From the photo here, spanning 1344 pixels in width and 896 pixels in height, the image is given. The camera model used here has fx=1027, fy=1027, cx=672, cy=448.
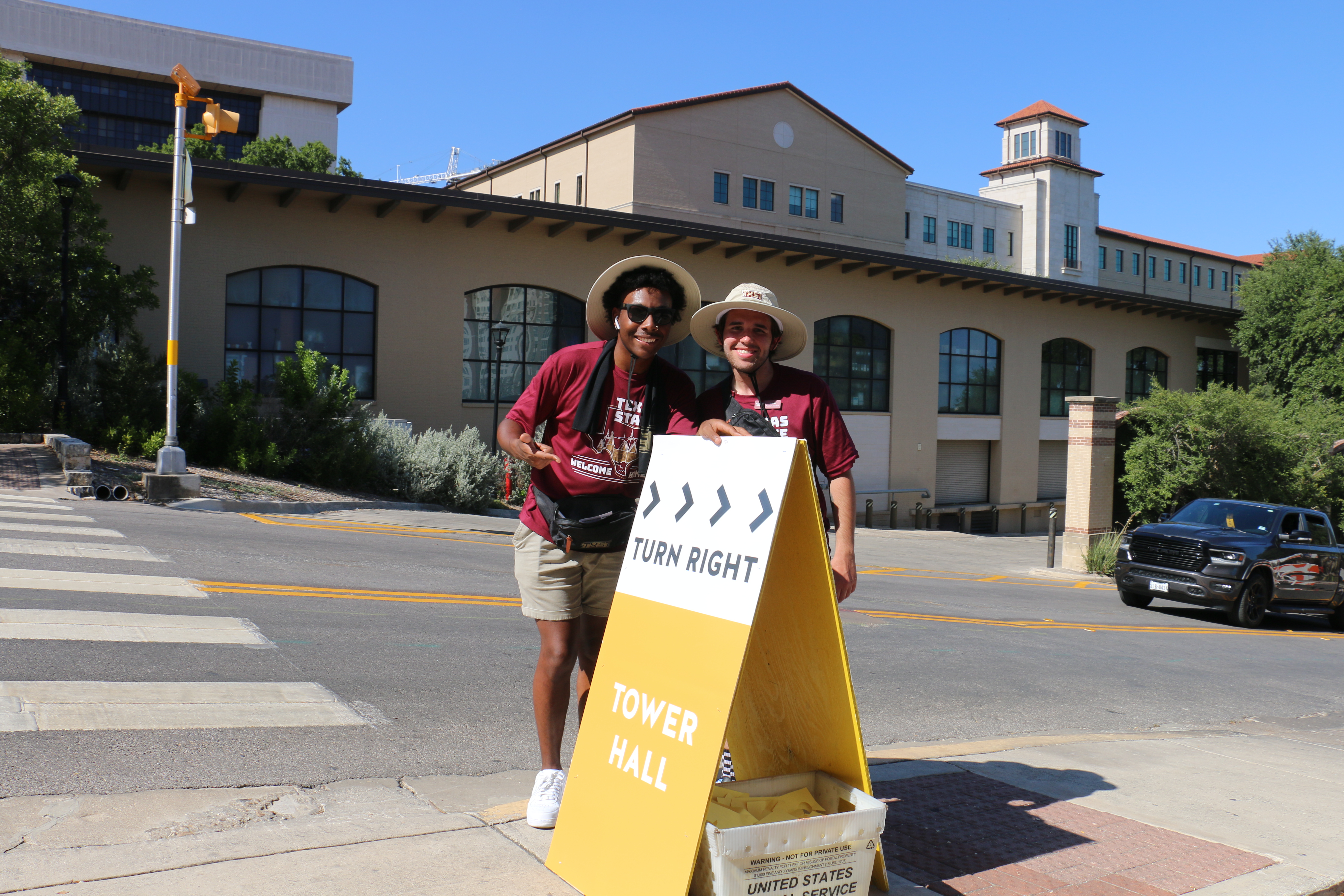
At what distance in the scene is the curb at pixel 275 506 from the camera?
1638 centimetres

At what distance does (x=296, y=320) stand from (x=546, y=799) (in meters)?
25.0

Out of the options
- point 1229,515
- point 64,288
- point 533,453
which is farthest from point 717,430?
point 64,288

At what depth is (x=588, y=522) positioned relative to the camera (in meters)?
4.00

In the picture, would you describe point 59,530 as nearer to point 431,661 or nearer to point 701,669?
point 431,661

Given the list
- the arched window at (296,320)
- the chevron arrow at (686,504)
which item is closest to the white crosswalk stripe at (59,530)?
the chevron arrow at (686,504)

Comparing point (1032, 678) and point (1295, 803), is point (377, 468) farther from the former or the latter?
point (1295, 803)

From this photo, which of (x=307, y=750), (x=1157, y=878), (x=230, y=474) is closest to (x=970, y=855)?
(x=1157, y=878)

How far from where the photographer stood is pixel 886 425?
38.0m

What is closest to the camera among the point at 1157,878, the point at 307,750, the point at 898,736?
the point at 1157,878

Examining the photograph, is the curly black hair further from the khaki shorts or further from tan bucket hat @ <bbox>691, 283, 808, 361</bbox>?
the khaki shorts

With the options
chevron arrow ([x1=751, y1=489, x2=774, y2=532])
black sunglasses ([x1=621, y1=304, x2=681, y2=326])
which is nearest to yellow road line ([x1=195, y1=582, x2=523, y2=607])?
black sunglasses ([x1=621, y1=304, x2=681, y2=326])

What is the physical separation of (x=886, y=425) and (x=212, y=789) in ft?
115

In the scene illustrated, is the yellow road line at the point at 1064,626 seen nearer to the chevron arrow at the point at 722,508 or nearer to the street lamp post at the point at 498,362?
the chevron arrow at the point at 722,508

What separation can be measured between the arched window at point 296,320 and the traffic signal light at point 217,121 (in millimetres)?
9447
